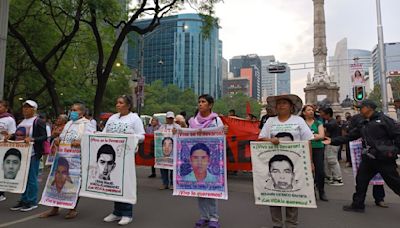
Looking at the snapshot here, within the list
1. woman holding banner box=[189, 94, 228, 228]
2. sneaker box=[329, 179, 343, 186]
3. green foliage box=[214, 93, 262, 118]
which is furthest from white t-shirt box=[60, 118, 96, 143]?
green foliage box=[214, 93, 262, 118]

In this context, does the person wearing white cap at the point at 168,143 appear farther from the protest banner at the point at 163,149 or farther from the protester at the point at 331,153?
the protester at the point at 331,153

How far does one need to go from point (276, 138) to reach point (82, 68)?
24.2 m

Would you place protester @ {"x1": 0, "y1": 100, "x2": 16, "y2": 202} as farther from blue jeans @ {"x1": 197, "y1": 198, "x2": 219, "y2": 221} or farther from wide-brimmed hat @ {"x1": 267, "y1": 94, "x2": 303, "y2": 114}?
wide-brimmed hat @ {"x1": 267, "y1": 94, "x2": 303, "y2": 114}

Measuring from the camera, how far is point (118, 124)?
5473 millimetres

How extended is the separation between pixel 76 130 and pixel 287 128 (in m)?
3.24

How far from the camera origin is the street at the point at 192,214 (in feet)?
17.9

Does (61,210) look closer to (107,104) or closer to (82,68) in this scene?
(82,68)

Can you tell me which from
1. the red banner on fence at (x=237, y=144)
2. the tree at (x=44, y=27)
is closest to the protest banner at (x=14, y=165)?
the red banner on fence at (x=237, y=144)

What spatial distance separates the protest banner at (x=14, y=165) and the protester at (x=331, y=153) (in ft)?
21.9

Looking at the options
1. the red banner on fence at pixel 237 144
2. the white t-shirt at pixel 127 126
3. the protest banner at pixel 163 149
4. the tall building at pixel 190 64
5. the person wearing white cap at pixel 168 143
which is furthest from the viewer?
the tall building at pixel 190 64

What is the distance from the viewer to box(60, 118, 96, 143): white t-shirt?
5680 mm

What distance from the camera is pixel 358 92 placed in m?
14.1

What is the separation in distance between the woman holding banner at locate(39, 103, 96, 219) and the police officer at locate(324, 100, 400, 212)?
3.77 meters

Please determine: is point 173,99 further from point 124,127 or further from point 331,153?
point 124,127
